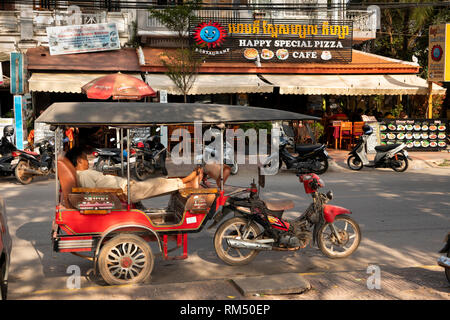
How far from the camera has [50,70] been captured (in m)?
20.1

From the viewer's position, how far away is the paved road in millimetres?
6355

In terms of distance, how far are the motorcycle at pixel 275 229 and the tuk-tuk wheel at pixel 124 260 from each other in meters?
0.99

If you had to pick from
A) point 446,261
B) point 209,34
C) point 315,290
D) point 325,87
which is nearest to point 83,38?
point 209,34

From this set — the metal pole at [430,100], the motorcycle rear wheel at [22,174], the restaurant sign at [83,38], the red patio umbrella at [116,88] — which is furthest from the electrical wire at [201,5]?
the motorcycle rear wheel at [22,174]

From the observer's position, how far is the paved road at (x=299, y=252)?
636cm

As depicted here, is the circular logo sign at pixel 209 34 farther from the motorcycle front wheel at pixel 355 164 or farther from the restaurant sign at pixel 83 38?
the motorcycle front wheel at pixel 355 164

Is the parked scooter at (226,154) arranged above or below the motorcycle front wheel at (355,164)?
above

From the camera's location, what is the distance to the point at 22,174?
13430 millimetres

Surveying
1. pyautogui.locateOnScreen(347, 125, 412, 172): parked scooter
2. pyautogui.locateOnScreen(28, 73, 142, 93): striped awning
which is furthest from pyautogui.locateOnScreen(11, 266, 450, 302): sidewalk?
pyautogui.locateOnScreen(28, 73, 142, 93): striped awning

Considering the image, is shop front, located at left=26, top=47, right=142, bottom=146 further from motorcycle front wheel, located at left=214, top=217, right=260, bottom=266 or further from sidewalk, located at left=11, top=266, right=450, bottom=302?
sidewalk, located at left=11, top=266, right=450, bottom=302

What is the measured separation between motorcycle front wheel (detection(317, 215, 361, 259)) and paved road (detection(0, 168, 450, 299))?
12cm

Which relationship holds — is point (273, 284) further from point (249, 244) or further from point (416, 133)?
point (416, 133)

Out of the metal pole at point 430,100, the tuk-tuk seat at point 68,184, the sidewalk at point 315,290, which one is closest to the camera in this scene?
the sidewalk at point 315,290

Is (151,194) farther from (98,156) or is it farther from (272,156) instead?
(272,156)
